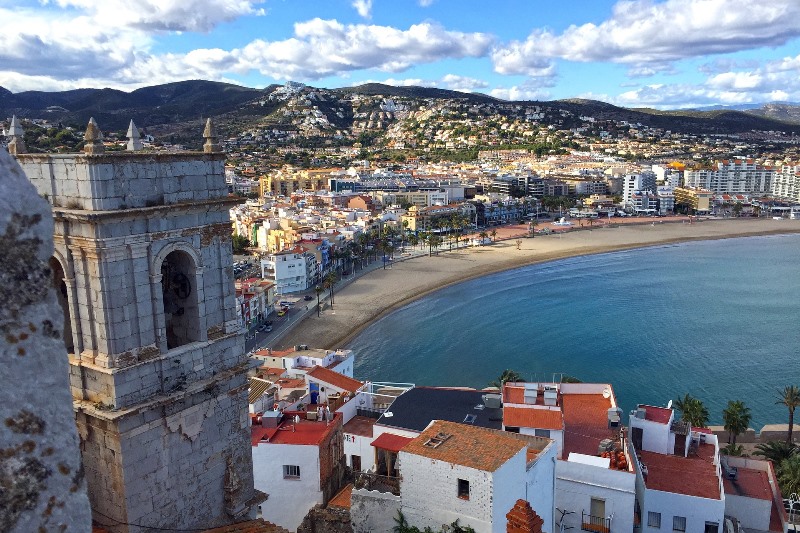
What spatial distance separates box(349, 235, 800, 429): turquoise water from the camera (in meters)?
41.6

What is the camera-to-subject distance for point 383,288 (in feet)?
216

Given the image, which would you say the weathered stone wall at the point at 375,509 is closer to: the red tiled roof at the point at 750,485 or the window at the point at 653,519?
the window at the point at 653,519

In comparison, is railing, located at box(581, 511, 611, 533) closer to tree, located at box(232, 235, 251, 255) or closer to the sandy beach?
the sandy beach

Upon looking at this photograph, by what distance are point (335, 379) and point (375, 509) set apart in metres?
13.8

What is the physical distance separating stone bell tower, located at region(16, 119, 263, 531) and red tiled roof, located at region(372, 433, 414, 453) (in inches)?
288

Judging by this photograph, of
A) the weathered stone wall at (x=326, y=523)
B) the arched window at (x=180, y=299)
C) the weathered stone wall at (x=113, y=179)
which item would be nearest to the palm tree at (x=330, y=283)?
the weathered stone wall at (x=326, y=523)

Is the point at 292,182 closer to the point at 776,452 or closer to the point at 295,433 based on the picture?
the point at 776,452

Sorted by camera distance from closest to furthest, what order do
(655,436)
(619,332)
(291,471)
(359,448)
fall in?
1. (291,471)
2. (655,436)
3. (359,448)
4. (619,332)

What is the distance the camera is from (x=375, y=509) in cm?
1167

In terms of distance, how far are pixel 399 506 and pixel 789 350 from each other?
45355 mm

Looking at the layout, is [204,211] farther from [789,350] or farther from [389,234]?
[389,234]

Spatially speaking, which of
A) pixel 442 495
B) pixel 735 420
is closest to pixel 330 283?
pixel 735 420

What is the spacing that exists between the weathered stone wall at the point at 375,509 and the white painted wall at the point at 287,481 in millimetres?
4395

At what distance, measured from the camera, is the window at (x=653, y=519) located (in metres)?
16.8
